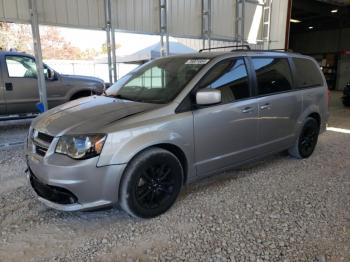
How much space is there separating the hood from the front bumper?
25 centimetres

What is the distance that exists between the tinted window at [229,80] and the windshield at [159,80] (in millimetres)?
156

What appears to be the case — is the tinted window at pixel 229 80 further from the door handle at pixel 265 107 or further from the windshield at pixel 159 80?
the door handle at pixel 265 107

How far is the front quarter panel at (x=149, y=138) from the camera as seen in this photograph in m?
2.49

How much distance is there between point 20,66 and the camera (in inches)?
257

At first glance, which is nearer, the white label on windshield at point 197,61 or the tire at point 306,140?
the white label on windshield at point 197,61

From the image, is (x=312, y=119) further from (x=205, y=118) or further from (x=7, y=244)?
(x=7, y=244)

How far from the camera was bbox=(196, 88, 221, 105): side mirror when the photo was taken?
2.88 m

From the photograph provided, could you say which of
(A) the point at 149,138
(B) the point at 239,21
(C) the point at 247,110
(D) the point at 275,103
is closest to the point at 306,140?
(D) the point at 275,103

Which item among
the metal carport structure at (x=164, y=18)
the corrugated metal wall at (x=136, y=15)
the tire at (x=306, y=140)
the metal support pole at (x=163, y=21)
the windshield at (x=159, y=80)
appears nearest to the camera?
the windshield at (x=159, y=80)

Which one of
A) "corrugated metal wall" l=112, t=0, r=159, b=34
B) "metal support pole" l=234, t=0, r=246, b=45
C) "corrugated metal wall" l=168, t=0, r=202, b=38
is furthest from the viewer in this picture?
"metal support pole" l=234, t=0, r=246, b=45

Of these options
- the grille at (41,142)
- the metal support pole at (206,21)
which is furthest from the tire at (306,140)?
the metal support pole at (206,21)

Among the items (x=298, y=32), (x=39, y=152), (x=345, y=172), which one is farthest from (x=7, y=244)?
(x=298, y=32)


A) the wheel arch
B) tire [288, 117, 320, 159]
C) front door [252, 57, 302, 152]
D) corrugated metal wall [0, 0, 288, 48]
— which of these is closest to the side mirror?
front door [252, 57, 302, 152]

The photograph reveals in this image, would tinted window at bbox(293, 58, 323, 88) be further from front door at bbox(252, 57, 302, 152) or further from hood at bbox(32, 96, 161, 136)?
hood at bbox(32, 96, 161, 136)
